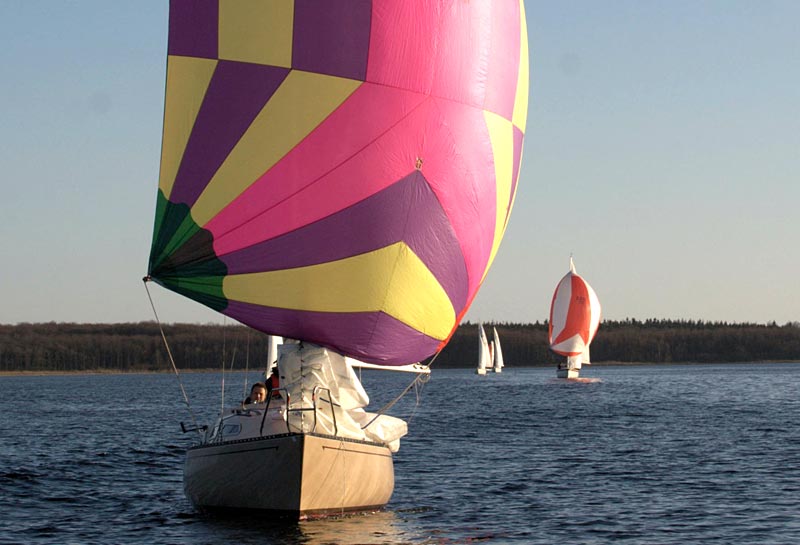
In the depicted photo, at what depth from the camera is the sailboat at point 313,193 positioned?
15.3 meters

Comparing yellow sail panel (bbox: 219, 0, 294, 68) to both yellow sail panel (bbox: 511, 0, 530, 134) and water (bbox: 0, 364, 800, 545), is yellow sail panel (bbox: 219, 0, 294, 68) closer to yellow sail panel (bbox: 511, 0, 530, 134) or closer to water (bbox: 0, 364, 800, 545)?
yellow sail panel (bbox: 511, 0, 530, 134)

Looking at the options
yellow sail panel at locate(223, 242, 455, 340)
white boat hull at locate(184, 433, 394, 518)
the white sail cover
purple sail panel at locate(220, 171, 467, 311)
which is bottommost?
white boat hull at locate(184, 433, 394, 518)

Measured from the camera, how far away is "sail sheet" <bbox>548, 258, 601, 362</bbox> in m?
87.5

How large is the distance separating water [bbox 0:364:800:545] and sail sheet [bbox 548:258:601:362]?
42856mm

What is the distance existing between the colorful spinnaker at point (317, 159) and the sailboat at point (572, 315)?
7248cm

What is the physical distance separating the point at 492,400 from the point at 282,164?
45248mm

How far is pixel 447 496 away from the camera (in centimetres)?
2070

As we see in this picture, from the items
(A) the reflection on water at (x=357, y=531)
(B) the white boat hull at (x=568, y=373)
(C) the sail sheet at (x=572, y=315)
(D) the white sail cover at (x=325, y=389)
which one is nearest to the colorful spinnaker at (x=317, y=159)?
(D) the white sail cover at (x=325, y=389)

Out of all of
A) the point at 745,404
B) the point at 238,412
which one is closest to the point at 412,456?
the point at 238,412

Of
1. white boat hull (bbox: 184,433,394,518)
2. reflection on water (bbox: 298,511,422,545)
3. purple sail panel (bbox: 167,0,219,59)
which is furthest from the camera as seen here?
purple sail panel (bbox: 167,0,219,59)

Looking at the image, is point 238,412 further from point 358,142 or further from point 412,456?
point 412,456

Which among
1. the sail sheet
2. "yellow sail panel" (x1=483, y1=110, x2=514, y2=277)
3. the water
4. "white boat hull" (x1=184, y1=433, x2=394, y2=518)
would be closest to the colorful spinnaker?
"yellow sail panel" (x1=483, y1=110, x2=514, y2=277)

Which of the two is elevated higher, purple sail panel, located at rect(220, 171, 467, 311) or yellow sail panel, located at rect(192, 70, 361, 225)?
yellow sail panel, located at rect(192, 70, 361, 225)

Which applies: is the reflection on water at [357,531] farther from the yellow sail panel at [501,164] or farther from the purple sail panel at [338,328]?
the yellow sail panel at [501,164]
